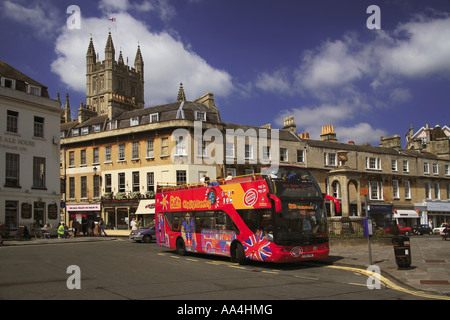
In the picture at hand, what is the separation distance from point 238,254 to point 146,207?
2524 centimetres

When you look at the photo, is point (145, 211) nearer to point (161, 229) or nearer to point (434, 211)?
point (161, 229)

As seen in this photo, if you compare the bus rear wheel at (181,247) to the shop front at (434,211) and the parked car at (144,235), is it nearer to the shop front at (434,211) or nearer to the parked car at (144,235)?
the parked car at (144,235)

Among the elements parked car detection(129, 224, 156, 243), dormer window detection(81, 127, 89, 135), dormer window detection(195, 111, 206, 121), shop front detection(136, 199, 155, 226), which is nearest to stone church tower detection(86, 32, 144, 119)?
dormer window detection(81, 127, 89, 135)

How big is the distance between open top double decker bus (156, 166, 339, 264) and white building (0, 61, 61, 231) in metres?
19.7

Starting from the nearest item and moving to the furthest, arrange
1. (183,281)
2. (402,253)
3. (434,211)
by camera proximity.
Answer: (183,281) → (402,253) → (434,211)

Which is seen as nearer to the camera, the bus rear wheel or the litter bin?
the litter bin

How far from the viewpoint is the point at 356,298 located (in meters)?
9.23

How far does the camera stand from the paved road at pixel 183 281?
9469mm

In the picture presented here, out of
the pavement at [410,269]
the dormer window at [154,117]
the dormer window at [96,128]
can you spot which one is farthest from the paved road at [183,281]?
the dormer window at [96,128]

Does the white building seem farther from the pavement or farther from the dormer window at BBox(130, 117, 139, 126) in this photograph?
the pavement

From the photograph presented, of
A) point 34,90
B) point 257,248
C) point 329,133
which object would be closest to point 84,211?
point 34,90

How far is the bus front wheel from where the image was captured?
15.8m

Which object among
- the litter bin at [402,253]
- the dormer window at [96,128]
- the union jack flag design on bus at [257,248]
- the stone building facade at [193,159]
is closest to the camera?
the litter bin at [402,253]

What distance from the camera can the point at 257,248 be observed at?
15.0 metres
